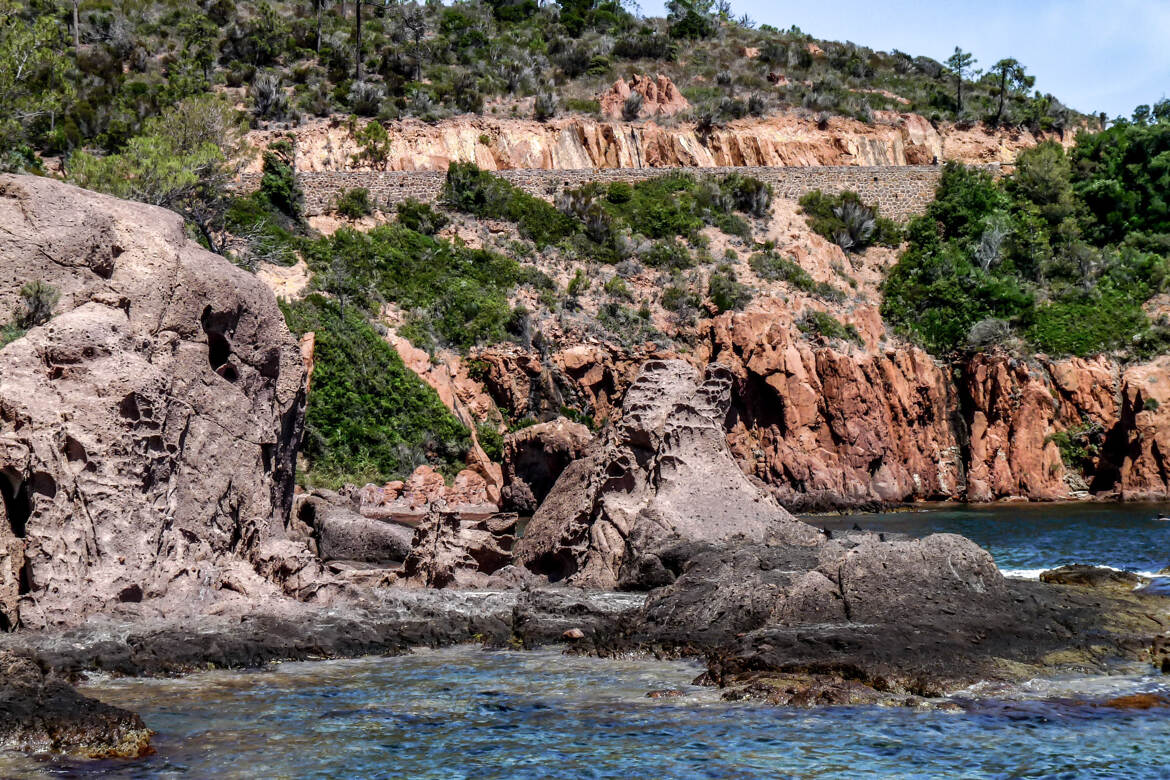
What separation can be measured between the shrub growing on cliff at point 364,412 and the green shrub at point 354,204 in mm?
8884

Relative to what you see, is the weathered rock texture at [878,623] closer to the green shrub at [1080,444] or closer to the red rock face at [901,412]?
the red rock face at [901,412]

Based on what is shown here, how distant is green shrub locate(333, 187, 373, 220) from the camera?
46.8m

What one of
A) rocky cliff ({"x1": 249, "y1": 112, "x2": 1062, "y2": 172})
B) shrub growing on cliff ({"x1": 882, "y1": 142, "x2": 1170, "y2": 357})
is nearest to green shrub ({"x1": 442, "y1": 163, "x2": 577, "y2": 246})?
rocky cliff ({"x1": 249, "y1": 112, "x2": 1062, "y2": 172})

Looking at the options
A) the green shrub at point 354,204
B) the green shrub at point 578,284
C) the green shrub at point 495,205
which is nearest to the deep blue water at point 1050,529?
the green shrub at point 578,284

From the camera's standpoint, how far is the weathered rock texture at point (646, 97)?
59.1 meters

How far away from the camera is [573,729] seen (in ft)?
31.8

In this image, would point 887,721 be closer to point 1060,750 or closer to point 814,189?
point 1060,750

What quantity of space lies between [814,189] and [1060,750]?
1897 inches

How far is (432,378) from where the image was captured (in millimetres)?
38938

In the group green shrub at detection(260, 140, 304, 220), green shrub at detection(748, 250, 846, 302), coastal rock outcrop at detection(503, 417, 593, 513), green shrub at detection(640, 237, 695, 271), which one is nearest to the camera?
coastal rock outcrop at detection(503, 417, 593, 513)

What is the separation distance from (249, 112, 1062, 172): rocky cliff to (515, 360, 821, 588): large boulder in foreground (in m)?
35.2

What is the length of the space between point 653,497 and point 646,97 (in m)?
46.2

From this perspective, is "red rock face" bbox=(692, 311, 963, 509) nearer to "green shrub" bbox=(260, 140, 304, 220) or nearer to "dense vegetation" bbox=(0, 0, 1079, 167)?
"green shrub" bbox=(260, 140, 304, 220)

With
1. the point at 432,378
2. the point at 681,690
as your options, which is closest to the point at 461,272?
the point at 432,378
